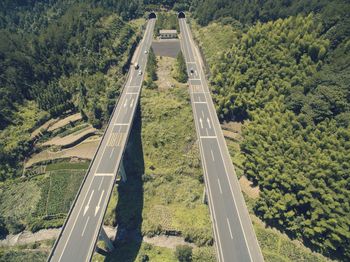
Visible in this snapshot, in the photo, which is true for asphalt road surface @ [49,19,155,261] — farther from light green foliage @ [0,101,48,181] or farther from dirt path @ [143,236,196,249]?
light green foliage @ [0,101,48,181]

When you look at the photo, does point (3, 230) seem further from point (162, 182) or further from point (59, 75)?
point (59, 75)

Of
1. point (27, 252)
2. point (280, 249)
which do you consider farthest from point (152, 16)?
point (280, 249)

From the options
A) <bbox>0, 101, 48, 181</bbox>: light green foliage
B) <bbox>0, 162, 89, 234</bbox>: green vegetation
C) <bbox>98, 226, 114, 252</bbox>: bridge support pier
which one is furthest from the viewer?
<bbox>0, 101, 48, 181</bbox>: light green foliage

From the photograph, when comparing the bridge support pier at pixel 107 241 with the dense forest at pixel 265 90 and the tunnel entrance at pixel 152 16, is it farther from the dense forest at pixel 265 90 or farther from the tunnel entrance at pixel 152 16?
the tunnel entrance at pixel 152 16

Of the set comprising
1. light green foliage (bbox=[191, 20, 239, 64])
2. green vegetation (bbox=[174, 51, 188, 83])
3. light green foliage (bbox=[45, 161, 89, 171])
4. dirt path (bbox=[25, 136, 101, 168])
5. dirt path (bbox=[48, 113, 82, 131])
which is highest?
light green foliage (bbox=[191, 20, 239, 64])

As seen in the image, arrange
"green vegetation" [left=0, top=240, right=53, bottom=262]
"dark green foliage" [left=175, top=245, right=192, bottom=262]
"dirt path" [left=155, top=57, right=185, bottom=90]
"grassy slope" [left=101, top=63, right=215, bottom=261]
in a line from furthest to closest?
"dirt path" [left=155, top=57, right=185, bottom=90] → "green vegetation" [left=0, top=240, right=53, bottom=262] → "grassy slope" [left=101, top=63, right=215, bottom=261] → "dark green foliage" [left=175, top=245, right=192, bottom=262]

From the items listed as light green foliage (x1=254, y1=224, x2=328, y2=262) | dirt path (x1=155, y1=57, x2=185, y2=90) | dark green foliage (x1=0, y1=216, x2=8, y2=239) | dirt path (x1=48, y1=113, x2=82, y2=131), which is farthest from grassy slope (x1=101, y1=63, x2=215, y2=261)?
dark green foliage (x1=0, y1=216, x2=8, y2=239)

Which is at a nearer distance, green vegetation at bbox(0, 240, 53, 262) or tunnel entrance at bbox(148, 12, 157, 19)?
green vegetation at bbox(0, 240, 53, 262)

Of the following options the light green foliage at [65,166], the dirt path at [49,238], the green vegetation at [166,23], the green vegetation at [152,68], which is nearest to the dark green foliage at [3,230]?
the dirt path at [49,238]
